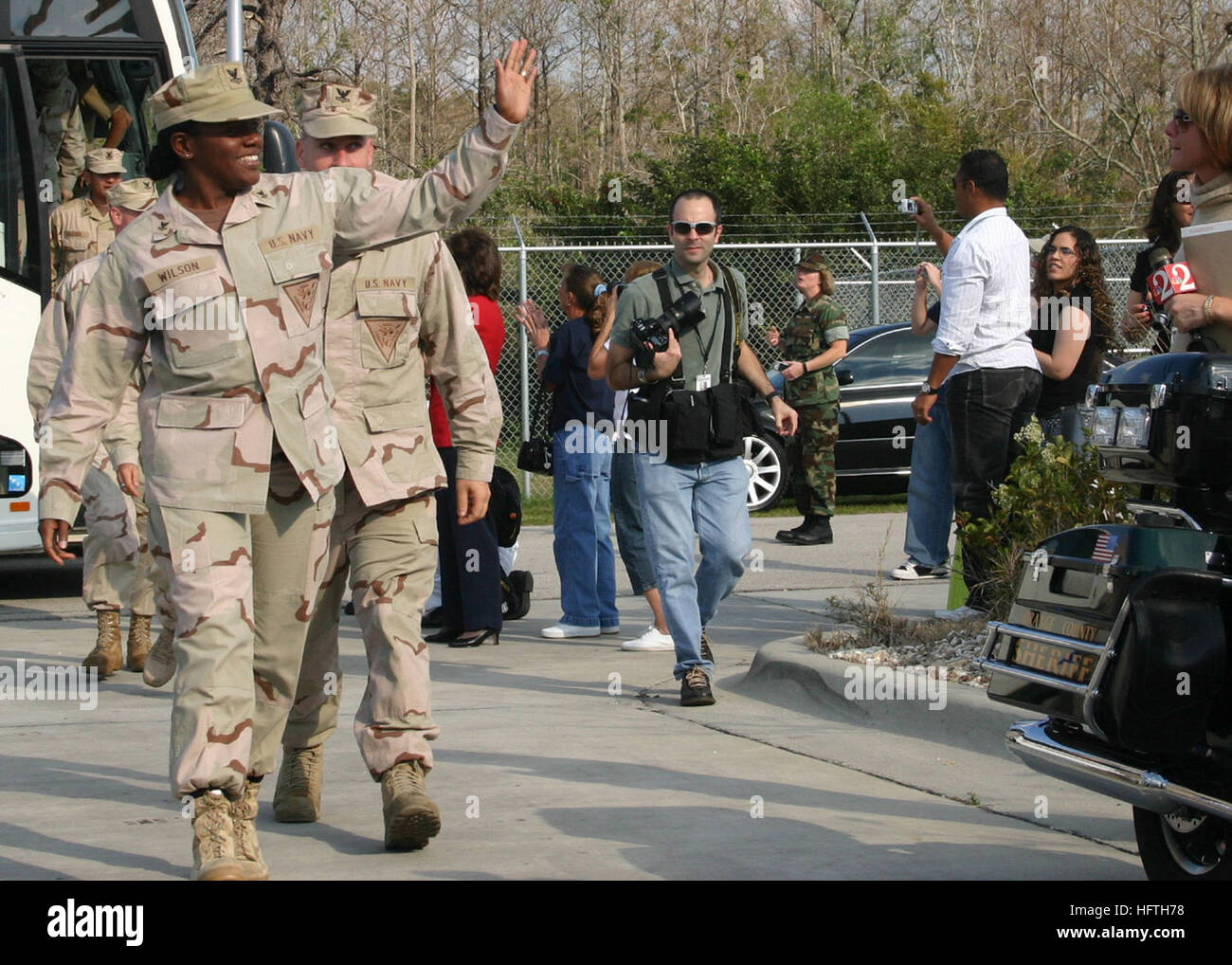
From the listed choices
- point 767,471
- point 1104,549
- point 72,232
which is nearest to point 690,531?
point 1104,549

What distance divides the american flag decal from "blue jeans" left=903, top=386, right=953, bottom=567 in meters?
5.12

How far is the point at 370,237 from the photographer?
15.4ft

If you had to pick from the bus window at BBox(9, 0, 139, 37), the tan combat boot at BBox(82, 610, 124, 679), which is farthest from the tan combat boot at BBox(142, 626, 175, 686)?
the bus window at BBox(9, 0, 139, 37)

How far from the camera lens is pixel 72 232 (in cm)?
1031

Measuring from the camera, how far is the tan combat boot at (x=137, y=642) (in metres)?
8.23

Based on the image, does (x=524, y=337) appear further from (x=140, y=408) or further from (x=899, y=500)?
(x=140, y=408)

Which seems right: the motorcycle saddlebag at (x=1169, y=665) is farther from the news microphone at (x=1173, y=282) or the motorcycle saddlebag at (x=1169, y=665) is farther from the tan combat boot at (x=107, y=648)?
the tan combat boot at (x=107, y=648)

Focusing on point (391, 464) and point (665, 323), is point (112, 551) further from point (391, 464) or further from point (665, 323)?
point (391, 464)

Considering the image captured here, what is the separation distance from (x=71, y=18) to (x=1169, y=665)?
898cm

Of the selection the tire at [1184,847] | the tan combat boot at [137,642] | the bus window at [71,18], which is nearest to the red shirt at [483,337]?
the tan combat boot at [137,642]

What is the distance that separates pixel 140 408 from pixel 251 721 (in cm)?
87

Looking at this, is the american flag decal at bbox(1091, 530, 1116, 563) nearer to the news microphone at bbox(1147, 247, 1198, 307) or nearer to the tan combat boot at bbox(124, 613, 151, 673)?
the news microphone at bbox(1147, 247, 1198, 307)

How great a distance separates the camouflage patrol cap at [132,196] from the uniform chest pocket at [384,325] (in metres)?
2.79
